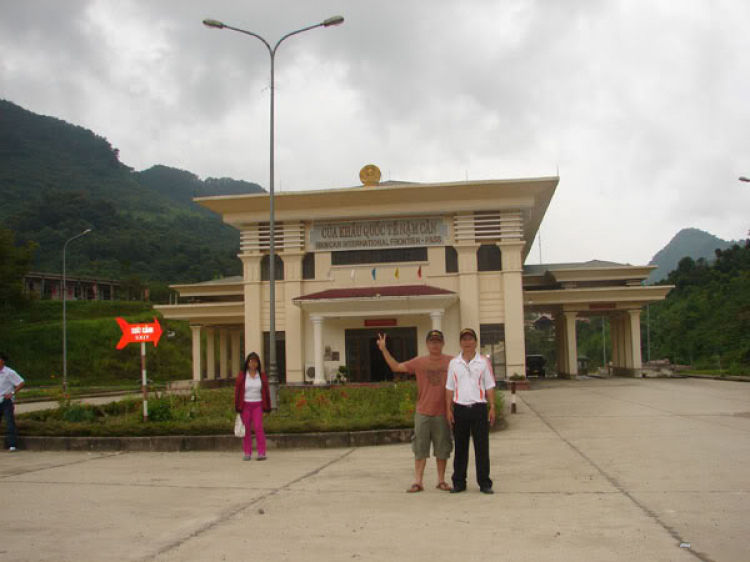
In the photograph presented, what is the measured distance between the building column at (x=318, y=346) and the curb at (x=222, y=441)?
17.4m

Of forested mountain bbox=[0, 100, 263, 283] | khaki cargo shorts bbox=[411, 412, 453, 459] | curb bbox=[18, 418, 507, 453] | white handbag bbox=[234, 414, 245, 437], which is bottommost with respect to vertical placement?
curb bbox=[18, 418, 507, 453]

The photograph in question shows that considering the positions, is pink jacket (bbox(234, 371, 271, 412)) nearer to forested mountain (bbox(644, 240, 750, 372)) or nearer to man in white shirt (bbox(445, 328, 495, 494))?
man in white shirt (bbox(445, 328, 495, 494))

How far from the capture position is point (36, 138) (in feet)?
544

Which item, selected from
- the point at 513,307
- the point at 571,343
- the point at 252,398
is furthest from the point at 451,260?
the point at 252,398

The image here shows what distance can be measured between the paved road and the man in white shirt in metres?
0.28

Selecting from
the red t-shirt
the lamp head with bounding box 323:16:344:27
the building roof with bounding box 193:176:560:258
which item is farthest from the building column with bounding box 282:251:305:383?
the red t-shirt

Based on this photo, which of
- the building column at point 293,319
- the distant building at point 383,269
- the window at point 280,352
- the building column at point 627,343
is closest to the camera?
the distant building at point 383,269

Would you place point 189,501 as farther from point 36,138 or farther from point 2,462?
point 36,138

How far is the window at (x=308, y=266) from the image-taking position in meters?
31.2

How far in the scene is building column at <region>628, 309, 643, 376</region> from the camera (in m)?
35.0

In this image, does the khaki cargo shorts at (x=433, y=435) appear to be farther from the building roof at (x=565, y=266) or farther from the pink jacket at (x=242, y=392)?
the building roof at (x=565, y=266)

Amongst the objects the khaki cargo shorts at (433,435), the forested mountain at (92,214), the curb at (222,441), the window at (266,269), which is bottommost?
the curb at (222,441)

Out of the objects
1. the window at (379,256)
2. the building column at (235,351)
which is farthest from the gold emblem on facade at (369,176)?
the building column at (235,351)

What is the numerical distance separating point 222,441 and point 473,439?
5956 mm
